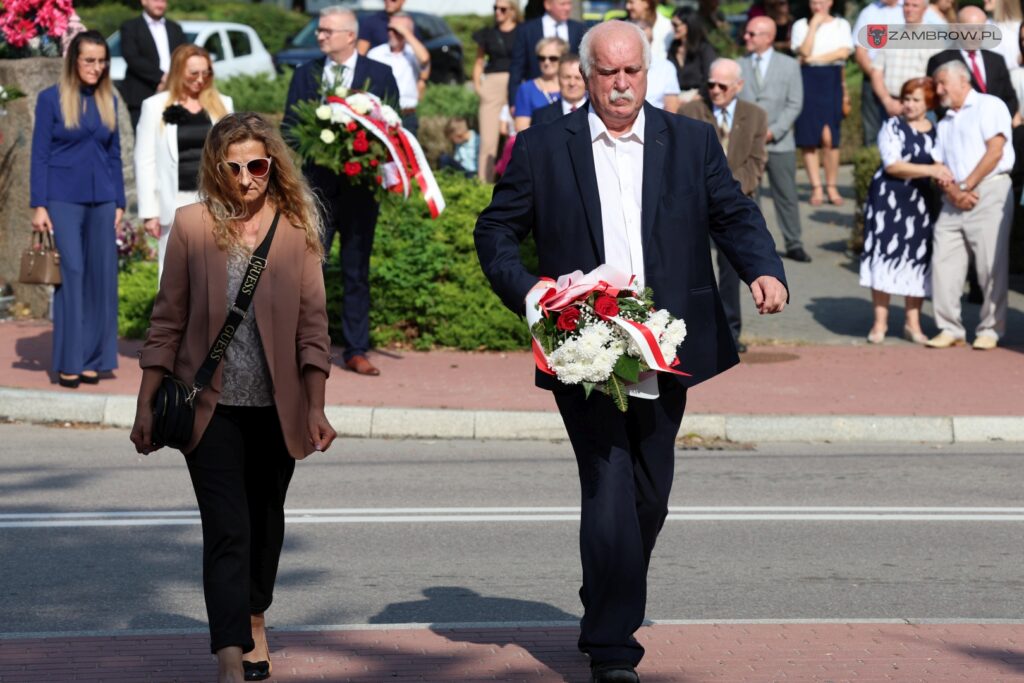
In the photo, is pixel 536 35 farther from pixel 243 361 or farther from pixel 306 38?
pixel 306 38

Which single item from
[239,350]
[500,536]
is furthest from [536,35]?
[239,350]

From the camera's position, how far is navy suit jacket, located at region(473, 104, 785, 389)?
17.5 feet

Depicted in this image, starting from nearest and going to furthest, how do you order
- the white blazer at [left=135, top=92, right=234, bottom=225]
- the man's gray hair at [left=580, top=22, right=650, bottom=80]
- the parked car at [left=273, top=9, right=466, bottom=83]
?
the man's gray hair at [left=580, top=22, right=650, bottom=80] → the white blazer at [left=135, top=92, right=234, bottom=225] → the parked car at [left=273, top=9, right=466, bottom=83]

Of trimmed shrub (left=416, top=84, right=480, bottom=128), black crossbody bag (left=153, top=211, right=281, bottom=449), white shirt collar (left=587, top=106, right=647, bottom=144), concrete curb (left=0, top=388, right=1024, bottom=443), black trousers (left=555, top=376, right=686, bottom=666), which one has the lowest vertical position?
concrete curb (left=0, top=388, right=1024, bottom=443)

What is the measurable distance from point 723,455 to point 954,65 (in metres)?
4.24

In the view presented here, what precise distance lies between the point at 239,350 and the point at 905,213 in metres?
8.61

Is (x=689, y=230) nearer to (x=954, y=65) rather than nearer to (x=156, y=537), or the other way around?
(x=156, y=537)

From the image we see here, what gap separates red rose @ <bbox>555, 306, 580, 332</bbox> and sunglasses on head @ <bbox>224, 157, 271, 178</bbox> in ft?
3.41

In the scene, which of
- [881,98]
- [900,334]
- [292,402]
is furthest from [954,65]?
[292,402]

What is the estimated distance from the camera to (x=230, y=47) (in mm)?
28078

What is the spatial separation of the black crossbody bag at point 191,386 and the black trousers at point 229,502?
0.31 ft

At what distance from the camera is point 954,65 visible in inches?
485

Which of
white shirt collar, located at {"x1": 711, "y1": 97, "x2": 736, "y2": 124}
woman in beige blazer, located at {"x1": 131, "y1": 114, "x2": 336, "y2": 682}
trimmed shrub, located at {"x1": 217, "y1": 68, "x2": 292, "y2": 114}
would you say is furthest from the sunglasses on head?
trimmed shrub, located at {"x1": 217, "y1": 68, "x2": 292, "y2": 114}

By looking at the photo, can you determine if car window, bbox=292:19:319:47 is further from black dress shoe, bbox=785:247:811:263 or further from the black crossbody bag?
the black crossbody bag
